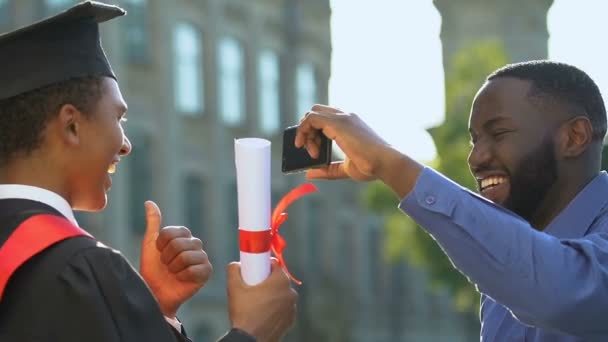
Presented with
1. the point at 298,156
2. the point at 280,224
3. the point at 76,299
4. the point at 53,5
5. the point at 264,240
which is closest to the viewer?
the point at 76,299

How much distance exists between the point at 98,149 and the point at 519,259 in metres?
1.12

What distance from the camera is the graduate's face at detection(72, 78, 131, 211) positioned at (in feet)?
12.3

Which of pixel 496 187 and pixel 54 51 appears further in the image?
pixel 496 187

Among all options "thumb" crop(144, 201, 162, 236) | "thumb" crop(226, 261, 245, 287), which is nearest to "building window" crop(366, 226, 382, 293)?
"thumb" crop(144, 201, 162, 236)

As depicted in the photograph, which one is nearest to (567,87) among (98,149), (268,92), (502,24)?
(98,149)

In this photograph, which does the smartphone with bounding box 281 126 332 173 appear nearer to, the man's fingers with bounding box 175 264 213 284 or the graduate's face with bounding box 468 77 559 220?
the man's fingers with bounding box 175 264 213 284

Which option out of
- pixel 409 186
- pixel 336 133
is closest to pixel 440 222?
pixel 409 186

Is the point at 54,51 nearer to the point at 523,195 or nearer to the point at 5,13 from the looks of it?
the point at 523,195

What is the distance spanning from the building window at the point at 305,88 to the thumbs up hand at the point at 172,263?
36.7m

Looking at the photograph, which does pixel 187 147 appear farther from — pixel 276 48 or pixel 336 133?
pixel 336 133

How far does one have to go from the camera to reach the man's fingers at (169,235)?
4.20m

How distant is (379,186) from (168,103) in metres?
5.23

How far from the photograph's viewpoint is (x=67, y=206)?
3.73 metres

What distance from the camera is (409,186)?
146 inches
